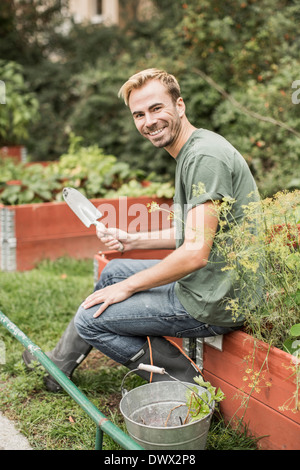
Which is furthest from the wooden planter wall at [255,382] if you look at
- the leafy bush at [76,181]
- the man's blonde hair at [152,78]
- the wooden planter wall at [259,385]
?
the leafy bush at [76,181]

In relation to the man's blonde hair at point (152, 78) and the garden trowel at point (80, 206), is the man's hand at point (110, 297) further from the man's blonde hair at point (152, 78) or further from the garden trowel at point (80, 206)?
the man's blonde hair at point (152, 78)

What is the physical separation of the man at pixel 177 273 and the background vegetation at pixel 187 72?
211cm

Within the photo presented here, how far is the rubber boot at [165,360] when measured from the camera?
2338mm

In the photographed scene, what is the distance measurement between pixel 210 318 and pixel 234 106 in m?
3.91

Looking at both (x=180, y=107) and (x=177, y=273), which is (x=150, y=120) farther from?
(x=177, y=273)

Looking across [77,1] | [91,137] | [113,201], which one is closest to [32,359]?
[113,201]

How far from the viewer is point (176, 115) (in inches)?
96.4

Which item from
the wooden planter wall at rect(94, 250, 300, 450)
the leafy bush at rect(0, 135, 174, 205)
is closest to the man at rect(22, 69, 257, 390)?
the wooden planter wall at rect(94, 250, 300, 450)

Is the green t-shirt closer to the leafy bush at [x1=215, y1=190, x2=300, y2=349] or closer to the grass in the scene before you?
the leafy bush at [x1=215, y1=190, x2=300, y2=349]

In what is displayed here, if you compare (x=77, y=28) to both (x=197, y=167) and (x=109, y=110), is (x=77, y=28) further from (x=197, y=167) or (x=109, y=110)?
Result: (x=197, y=167)

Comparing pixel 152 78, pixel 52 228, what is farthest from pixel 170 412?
pixel 52 228

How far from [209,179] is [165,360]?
0.86 metres

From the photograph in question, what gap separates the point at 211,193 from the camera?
2092 millimetres

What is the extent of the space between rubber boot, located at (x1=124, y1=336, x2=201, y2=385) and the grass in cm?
26
